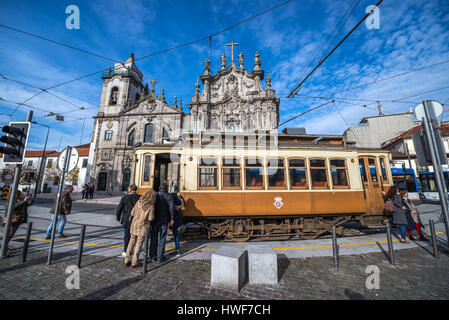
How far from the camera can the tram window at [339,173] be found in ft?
22.9

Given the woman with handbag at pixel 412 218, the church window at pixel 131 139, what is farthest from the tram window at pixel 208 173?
the church window at pixel 131 139

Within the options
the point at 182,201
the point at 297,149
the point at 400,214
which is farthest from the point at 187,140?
the point at 400,214

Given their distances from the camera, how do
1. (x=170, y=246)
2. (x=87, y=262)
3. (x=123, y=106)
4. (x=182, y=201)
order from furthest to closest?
1. (x=123, y=106)
2. (x=182, y=201)
3. (x=170, y=246)
4. (x=87, y=262)

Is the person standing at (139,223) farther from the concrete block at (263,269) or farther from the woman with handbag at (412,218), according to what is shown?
the woman with handbag at (412,218)

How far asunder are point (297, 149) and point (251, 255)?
4.71m

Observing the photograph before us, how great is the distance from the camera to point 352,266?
432 centimetres

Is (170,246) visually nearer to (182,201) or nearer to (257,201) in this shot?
(182,201)

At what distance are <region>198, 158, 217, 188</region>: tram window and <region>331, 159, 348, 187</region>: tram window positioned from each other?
4.72 metres

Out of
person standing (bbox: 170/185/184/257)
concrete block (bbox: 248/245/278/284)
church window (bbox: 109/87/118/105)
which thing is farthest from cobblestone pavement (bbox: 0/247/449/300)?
church window (bbox: 109/87/118/105)

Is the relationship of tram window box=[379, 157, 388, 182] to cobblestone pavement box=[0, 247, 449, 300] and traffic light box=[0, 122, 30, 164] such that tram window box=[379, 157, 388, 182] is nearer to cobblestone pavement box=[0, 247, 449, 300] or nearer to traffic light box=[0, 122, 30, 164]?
cobblestone pavement box=[0, 247, 449, 300]

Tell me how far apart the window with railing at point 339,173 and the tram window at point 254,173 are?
297 cm

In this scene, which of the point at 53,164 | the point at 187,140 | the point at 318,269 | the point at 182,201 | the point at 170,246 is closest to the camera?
the point at 318,269

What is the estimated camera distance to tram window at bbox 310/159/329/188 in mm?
6816

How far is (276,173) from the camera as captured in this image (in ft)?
22.0
